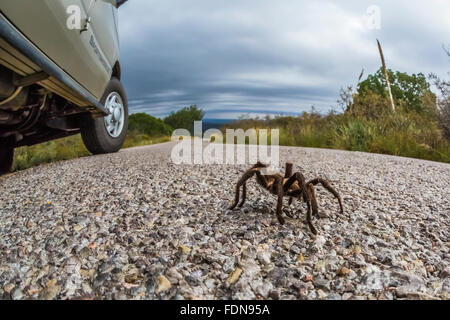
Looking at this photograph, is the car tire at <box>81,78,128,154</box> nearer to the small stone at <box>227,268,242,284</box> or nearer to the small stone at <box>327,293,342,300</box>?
the small stone at <box>227,268,242,284</box>

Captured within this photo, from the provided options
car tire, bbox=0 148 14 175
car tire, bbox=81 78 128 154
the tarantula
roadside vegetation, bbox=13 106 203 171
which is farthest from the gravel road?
roadside vegetation, bbox=13 106 203 171

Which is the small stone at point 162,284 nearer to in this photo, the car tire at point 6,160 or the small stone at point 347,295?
the small stone at point 347,295

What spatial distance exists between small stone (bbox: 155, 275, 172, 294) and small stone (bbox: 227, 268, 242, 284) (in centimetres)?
29

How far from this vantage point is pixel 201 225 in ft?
6.75

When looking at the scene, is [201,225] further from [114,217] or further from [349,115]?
[349,115]

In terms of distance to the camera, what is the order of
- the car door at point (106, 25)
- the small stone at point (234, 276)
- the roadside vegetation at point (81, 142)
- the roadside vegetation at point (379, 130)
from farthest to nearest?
the roadside vegetation at point (379, 130) → the roadside vegetation at point (81, 142) → the car door at point (106, 25) → the small stone at point (234, 276)

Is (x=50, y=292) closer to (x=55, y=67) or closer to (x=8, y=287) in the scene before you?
(x=8, y=287)

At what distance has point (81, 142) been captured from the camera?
9086mm

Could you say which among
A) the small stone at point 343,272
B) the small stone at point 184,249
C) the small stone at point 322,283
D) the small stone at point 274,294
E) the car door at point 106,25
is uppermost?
the car door at point 106,25

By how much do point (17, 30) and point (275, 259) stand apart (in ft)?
7.06

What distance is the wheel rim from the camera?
16.8ft

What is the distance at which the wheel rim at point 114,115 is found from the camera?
202 inches

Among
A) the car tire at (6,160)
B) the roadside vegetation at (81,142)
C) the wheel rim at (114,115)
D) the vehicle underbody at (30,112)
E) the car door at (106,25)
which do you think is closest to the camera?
the vehicle underbody at (30,112)

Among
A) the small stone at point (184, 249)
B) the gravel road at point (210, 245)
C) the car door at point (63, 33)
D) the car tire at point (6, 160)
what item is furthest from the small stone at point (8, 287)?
the car tire at point (6, 160)
